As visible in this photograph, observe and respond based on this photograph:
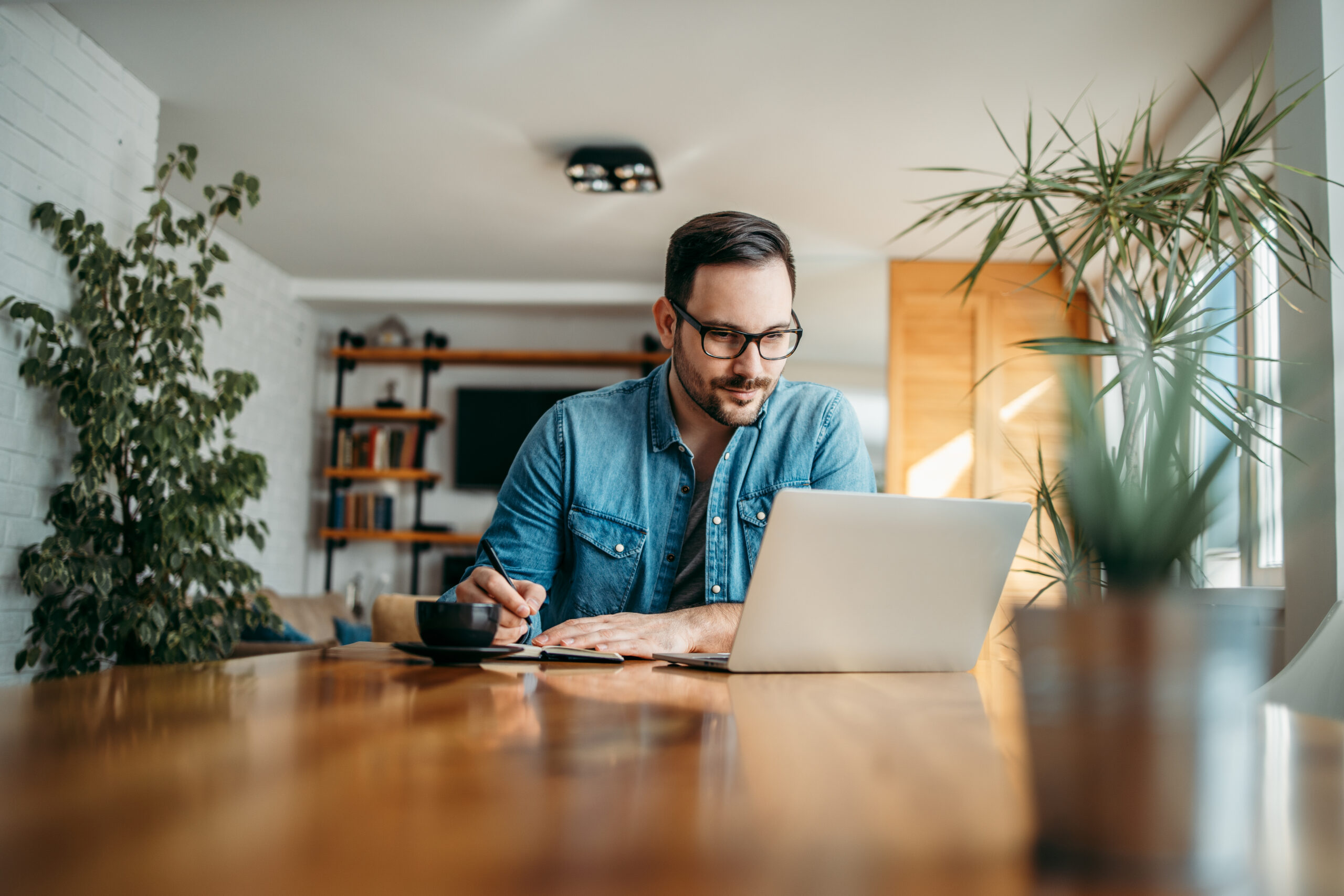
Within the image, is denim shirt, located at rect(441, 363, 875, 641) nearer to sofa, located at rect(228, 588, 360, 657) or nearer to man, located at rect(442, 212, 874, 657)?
man, located at rect(442, 212, 874, 657)

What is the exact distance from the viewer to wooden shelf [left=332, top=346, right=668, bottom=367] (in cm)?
639

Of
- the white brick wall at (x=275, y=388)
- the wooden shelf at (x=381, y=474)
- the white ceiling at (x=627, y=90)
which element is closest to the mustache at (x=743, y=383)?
the white ceiling at (x=627, y=90)

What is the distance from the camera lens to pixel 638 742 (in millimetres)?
468

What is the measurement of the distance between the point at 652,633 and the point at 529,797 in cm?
94

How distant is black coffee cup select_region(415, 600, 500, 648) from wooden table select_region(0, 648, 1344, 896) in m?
0.30

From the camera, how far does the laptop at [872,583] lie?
0.93 metres

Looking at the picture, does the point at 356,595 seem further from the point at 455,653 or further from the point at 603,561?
the point at 455,653

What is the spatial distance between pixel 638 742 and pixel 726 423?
1291 mm

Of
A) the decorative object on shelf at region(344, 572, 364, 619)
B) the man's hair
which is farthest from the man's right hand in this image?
the decorative object on shelf at region(344, 572, 364, 619)

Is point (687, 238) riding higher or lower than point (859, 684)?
higher

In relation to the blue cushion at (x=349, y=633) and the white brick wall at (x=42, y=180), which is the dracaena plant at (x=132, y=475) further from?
the blue cushion at (x=349, y=633)

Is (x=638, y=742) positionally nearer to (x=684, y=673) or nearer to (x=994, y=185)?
(x=684, y=673)

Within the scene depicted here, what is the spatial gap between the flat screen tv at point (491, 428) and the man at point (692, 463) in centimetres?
479

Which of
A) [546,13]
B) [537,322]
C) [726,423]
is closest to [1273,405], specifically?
[726,423]
